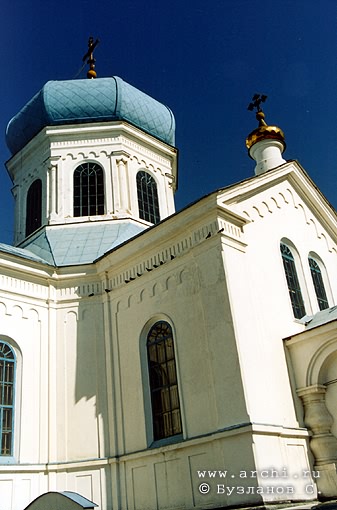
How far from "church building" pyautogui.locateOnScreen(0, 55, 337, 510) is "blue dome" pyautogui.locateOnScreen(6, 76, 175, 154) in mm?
3450

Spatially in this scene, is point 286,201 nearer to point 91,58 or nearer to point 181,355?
point 181,355

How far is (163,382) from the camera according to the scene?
423 inches

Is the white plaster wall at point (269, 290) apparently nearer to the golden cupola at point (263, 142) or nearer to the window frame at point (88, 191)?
the golden cupola at point (263, 142)

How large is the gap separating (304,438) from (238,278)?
299cm

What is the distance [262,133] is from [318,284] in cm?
442

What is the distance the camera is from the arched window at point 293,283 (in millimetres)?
11617

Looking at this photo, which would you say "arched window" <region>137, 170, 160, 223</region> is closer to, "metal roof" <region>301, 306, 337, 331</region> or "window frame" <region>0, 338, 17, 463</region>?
"window frame" <region>0, 338, 17, 463</region>

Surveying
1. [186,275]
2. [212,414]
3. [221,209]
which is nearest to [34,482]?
[212,414]

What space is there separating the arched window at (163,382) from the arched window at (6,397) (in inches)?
109

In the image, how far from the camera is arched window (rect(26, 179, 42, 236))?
51.7ft

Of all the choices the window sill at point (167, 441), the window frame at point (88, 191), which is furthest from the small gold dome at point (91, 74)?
the window sill at point (167, 441)

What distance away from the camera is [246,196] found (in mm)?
11508

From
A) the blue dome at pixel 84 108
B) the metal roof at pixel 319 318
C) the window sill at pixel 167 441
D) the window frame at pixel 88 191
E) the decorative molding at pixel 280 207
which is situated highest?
the blue dome at pixel 84 108

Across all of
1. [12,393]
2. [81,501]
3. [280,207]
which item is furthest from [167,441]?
[280,207]
